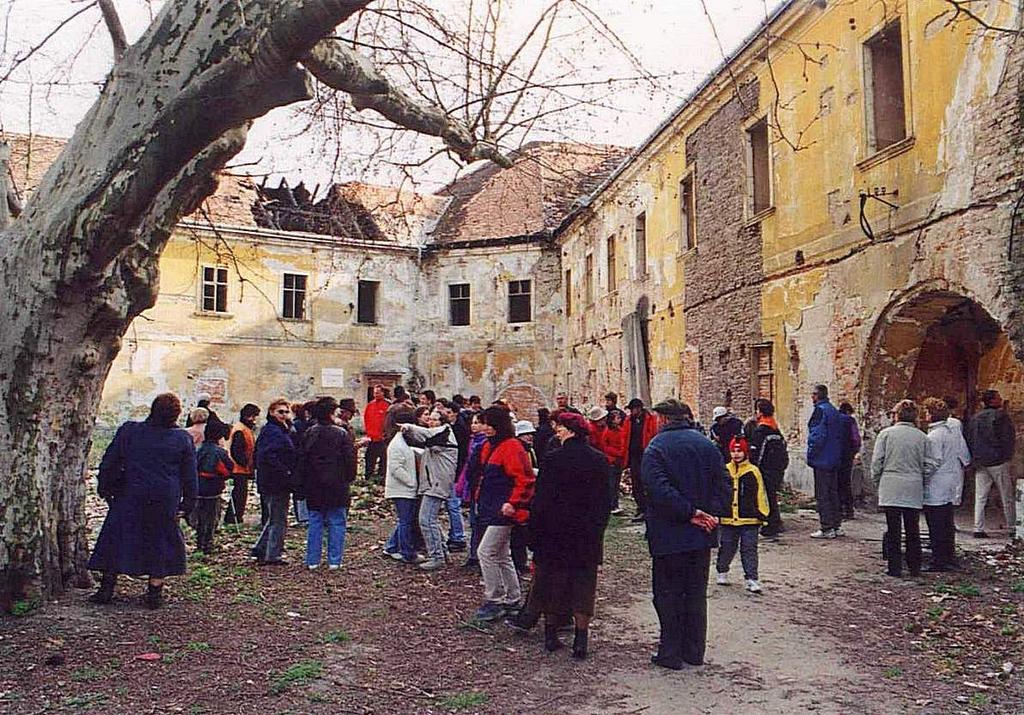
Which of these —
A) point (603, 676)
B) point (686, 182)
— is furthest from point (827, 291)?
point (603, 676)

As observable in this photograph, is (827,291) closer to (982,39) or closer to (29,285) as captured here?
(982,39)

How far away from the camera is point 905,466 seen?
8.45 meters

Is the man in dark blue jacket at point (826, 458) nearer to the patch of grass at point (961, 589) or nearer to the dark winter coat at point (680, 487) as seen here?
the patch of grass at point (961, 589)

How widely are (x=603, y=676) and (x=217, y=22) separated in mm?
5012

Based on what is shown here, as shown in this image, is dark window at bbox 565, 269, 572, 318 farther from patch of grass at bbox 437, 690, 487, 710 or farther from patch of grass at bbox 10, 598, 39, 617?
patch of grass at bbox 437, 690, 487, 710

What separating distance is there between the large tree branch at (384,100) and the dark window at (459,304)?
74.8ft

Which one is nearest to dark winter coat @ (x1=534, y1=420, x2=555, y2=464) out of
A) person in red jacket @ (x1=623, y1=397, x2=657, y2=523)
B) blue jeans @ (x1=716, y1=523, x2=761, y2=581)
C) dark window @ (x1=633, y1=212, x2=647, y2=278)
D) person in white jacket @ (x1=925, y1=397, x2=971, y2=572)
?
person in red jacket @ (x1=623, y1=397, x2=657, y2=523)

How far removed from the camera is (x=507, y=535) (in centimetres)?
684

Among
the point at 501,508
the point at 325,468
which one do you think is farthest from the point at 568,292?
the point at 501,508

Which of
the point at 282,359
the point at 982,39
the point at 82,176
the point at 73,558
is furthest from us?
the point at 282,359

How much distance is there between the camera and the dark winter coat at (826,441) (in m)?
10.4

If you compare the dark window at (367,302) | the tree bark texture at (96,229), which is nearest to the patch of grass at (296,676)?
the tree bark texture at (96,229)

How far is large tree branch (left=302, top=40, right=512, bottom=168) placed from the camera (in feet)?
21.5

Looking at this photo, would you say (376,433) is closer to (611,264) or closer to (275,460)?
(275,460)
